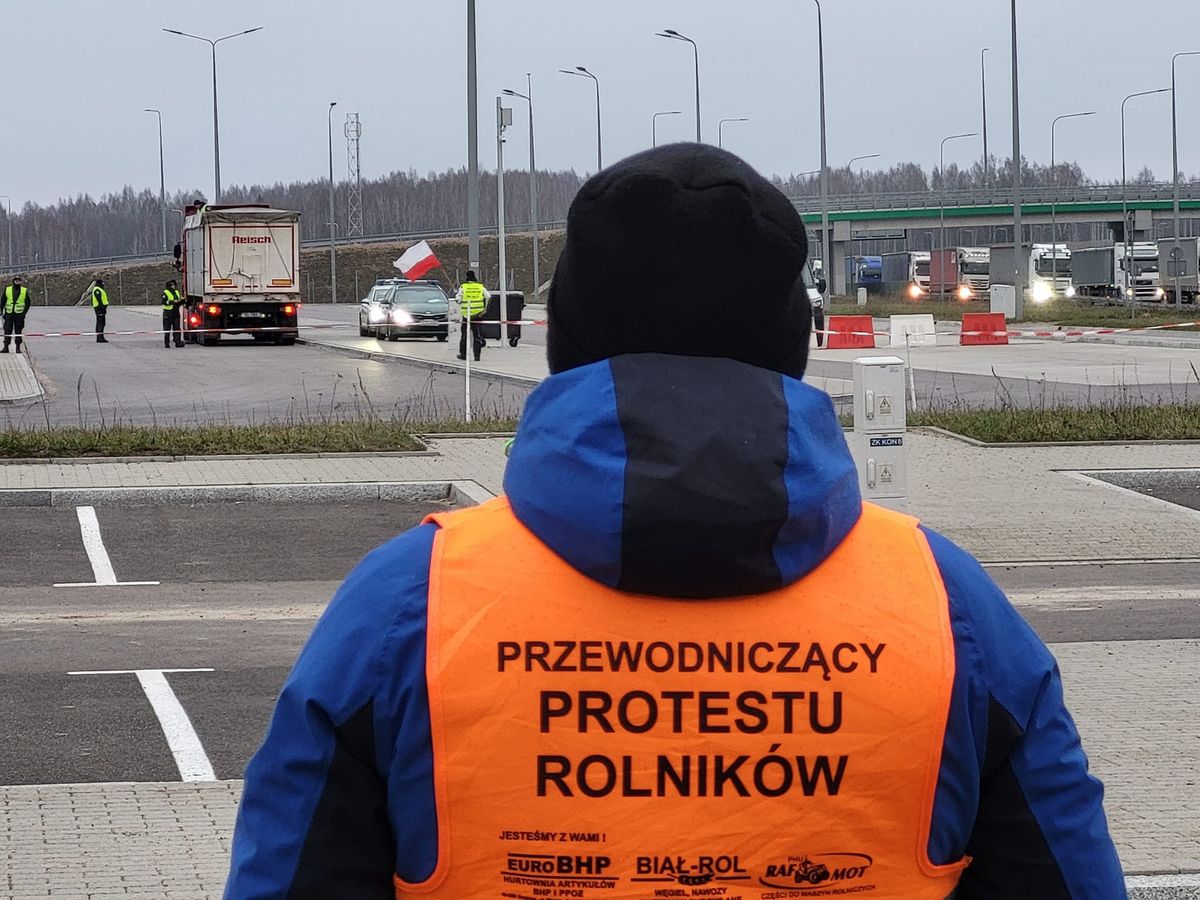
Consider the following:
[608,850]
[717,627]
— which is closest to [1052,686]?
[717,627]

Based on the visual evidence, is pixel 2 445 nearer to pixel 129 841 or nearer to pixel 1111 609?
pixel 1111 609

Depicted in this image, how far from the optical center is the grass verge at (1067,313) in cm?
4931

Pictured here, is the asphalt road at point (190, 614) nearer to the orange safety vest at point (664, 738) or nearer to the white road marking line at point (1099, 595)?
the white road marking line at point (1099, 595)

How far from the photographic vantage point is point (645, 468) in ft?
5.64

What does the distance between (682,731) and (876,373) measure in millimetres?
8973

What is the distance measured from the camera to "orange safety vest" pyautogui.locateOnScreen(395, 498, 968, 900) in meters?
1.77

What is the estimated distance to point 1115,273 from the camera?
3000 inches

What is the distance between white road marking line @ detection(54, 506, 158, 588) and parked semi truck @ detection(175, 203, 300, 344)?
89.3ft

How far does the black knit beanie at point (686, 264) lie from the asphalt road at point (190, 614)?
16.6ft

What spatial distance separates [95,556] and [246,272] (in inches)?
1180

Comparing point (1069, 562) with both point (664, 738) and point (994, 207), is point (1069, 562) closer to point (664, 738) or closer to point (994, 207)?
point (664, 738)

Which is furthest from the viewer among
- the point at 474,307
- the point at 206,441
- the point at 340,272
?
the point at 340,272

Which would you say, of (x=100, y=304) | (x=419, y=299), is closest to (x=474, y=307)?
(x=419, y=299)

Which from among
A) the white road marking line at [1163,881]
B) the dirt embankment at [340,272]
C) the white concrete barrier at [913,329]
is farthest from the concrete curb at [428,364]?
the dirt embankment at [340,272]
